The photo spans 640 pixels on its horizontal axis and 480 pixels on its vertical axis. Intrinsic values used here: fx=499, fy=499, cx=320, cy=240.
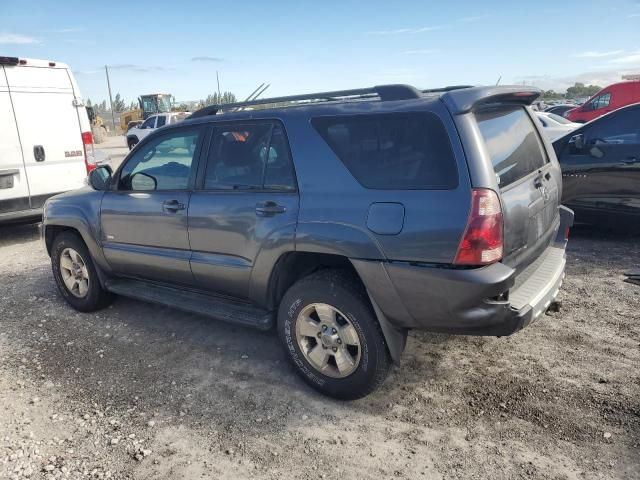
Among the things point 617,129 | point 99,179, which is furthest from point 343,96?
point 617,129

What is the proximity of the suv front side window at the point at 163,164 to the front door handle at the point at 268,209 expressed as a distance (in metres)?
0.81

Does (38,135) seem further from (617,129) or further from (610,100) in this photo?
(610,100)

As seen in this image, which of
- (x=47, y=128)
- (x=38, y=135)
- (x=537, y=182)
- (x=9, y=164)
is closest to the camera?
(x=537, y=182)

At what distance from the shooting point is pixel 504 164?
2.90 metres

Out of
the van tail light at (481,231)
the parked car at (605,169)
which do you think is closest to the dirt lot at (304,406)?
the van tail light at (481,231)

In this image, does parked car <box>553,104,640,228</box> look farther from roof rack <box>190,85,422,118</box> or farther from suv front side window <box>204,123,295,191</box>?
suv front side window <box>204,123,295,191</box>

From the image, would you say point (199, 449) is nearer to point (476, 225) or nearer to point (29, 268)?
point (476, 225)

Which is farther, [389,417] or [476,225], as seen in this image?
[389,417]

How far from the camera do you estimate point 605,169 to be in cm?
577

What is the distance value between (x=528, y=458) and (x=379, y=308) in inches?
42.0

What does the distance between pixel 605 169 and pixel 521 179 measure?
11.3 feet

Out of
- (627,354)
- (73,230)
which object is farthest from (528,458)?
(73,230)

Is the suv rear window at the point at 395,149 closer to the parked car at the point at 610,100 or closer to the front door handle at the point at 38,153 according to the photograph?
the front door handle at the point at 38,153

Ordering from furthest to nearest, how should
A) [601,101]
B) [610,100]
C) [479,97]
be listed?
[601,101]
[610,100]
[479,97]
